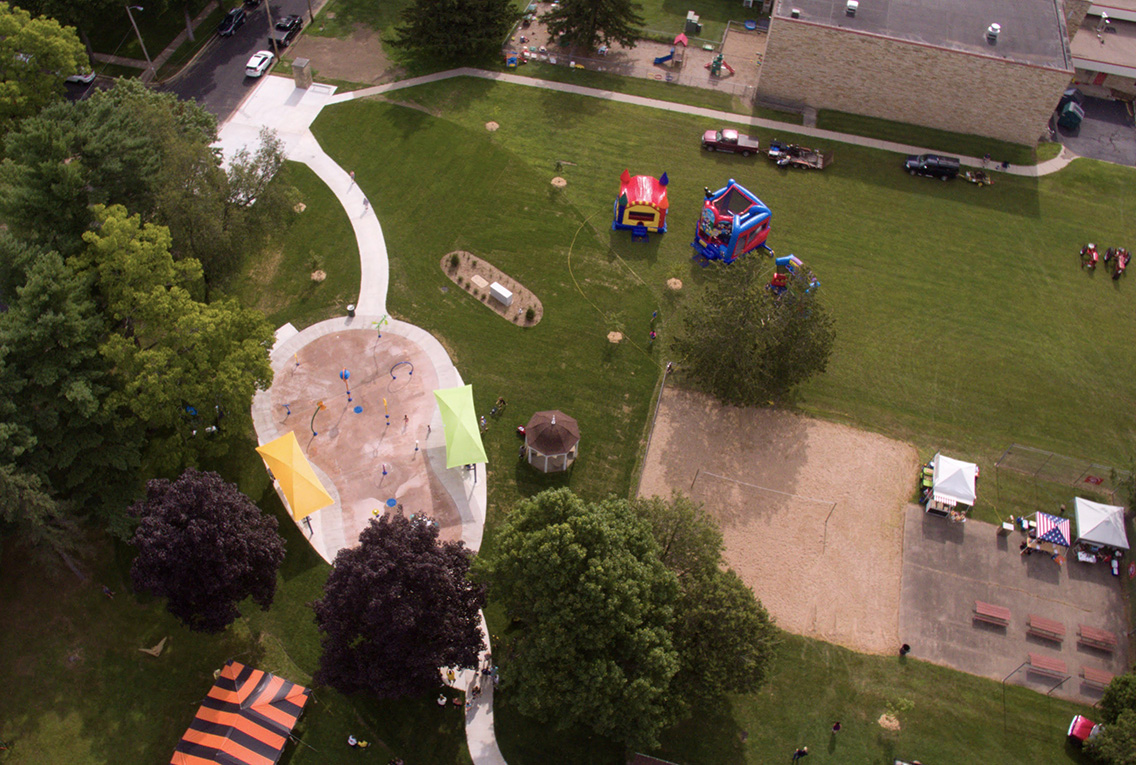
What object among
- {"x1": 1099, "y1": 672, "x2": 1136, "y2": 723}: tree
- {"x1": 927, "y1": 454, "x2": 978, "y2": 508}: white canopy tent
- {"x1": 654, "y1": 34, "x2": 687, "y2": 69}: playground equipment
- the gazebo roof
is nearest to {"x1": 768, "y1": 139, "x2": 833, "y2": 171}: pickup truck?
{"x1": 654, "y1": 34, "x2": 687, "y2": 69}: playground equipment

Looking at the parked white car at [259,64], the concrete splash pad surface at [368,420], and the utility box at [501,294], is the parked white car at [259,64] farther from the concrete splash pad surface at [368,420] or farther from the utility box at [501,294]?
the utility box at [501,294]

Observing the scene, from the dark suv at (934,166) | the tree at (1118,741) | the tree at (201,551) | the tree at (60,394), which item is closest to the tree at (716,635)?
the tree at (1118,741)

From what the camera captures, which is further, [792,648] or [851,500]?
[851,500]

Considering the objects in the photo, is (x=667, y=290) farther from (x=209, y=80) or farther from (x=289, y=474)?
(x=209, y=80)

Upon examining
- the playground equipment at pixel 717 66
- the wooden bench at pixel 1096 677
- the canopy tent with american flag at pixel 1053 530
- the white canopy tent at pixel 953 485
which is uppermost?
the playground equipment at pixel 717 66

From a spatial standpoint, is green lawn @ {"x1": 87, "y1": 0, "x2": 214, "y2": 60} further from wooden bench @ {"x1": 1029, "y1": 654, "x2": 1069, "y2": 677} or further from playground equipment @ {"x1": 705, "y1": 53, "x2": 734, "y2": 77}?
wooden bench @ {"x1": 1029, "y1": 654, "x2": 1069, "y2": 677}

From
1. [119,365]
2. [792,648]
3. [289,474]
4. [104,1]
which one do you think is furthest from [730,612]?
[104,1]

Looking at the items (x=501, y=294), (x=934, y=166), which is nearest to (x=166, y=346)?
(x=501, y=294)
